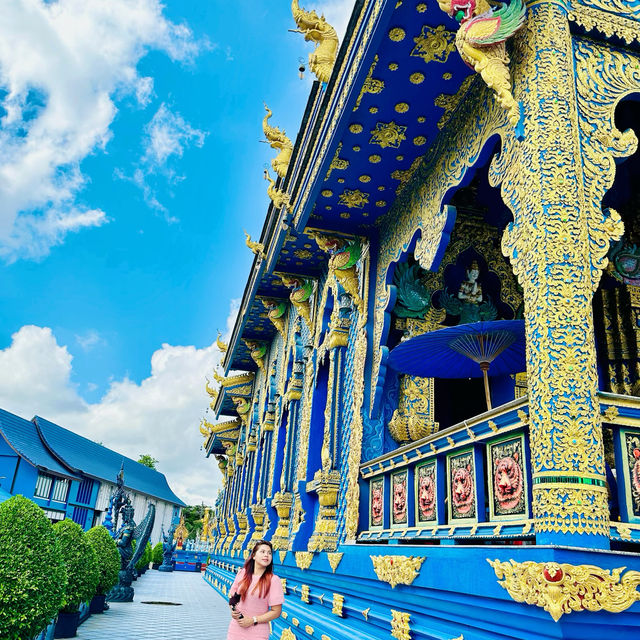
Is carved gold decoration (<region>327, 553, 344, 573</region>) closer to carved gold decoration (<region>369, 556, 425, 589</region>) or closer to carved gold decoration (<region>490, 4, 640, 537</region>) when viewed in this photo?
carved gold decoration (<region>369, 556, 425, 589</region>)

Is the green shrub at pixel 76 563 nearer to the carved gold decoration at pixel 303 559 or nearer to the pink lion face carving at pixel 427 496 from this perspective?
the carved gold decoration at pixel 303 559

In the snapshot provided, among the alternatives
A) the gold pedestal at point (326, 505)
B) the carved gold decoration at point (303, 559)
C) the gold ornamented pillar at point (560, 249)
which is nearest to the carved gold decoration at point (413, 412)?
the gold pedestal at point (326, 505)

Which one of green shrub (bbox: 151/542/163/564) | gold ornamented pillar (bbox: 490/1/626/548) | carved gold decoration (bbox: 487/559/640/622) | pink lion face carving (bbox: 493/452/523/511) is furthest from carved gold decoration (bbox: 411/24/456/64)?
green shrub (bbox: 151/542/163/564)

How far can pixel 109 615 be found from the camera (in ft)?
33.9

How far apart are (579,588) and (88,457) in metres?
30.5

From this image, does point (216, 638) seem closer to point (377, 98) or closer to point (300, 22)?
point (377, 98)

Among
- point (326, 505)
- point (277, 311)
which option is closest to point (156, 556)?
point (277, 311)

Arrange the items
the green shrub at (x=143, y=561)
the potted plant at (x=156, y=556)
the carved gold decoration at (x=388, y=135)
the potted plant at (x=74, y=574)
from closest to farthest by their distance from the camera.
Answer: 1. the carved gold decoration at (x=388, y=135)
2. the potted plant at (x=74, y=574)
3. the green shrub at (x=143, y=561)
4. the potted plant at (x=156, y=556)

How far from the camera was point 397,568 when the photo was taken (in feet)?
12.7

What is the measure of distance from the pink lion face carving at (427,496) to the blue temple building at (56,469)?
54.9ft

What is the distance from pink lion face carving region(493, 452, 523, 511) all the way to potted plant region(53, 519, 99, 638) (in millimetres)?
6175

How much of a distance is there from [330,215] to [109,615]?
819 cm

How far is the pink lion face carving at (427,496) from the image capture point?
4.06m

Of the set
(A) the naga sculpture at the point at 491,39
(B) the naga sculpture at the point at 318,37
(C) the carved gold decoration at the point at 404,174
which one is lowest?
(A) the naga sculpture at the point at 491,39
